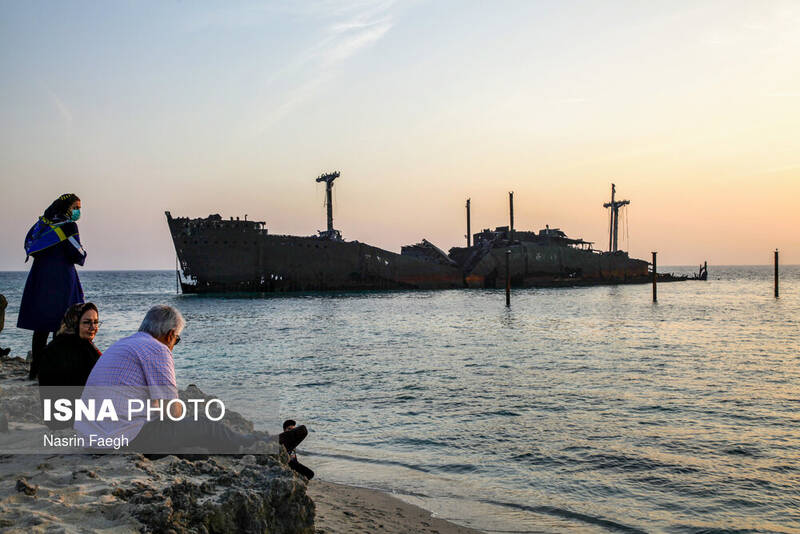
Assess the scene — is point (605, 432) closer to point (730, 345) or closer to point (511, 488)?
point (511, 488)

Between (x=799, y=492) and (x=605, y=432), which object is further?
(x=605, y=432)

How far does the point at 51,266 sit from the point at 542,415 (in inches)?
251

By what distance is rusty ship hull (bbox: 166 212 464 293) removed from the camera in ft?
130

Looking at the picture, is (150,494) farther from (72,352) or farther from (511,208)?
(511,208)

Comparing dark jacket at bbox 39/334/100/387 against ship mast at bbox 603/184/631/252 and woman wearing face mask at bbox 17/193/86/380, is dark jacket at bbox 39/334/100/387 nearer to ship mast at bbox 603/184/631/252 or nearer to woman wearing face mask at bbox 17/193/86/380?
woman wearing face mask at bbox 17/193/86/380

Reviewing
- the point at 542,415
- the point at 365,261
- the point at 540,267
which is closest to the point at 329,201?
the point at 365,261

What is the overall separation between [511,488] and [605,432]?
247 centimetres

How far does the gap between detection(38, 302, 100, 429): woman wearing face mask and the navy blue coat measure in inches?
56.5

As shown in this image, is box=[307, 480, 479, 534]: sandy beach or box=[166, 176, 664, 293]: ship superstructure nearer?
A: box=[307, 480, 479, 534]: sandy beach

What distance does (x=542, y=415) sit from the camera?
27.7ft

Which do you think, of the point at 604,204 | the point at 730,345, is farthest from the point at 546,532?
the point at 604,204

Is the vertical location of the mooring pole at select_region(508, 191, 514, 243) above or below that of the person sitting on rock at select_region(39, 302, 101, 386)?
above

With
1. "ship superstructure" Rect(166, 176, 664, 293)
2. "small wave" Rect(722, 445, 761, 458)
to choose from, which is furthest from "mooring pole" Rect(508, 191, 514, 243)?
"small wave" Rect(722, 445, 761, 458)

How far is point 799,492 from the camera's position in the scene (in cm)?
540
